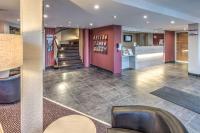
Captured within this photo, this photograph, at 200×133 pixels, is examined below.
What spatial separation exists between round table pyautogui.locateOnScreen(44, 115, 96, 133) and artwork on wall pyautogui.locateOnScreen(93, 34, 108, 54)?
309 inches

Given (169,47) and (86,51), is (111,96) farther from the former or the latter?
(169,47)

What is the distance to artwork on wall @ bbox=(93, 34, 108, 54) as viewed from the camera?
10.0 metres

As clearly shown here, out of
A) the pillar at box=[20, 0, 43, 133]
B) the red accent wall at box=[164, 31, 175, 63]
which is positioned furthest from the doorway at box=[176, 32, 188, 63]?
the pillar at box=[20, 0, 43, 133]

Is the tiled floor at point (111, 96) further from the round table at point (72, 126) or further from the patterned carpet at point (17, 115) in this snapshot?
the round table at point (72, 126)

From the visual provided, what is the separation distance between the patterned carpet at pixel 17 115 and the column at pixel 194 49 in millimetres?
6875

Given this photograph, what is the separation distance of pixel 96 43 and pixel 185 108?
761 cm

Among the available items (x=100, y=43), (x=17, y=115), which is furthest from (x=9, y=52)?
(x=100, y=43)

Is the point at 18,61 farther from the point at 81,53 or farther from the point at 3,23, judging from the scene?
the point at 81,53

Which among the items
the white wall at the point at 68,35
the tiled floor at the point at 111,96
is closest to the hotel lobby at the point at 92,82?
the tiled floor at the point at 111,96

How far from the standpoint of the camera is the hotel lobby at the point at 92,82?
1.96m

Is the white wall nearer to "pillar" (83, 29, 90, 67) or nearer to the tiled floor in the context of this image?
"pillar" (83, 29, 90, 67)

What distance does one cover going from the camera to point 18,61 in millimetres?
942

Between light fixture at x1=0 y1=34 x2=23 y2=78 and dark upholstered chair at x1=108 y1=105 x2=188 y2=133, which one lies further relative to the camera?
dark upholstered chair at x1=108 y1=105 x2=188 y2=133

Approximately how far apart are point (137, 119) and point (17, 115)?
101 inches
